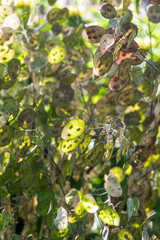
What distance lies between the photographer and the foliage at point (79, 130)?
631mm

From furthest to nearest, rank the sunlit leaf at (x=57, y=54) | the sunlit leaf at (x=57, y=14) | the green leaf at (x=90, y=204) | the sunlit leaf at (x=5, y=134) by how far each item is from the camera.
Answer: the sunlit leaf at (x=57, y=14) → the sunlit leaf at (x=57, y=54) → the sunlit leaf at (x=5, y=134) → the green leaf at (x=90, y=204)

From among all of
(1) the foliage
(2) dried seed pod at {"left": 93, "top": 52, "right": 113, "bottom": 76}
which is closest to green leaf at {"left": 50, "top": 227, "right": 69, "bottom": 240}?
(1) the foliage

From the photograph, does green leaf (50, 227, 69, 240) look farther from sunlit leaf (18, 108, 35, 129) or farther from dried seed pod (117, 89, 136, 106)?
dried seed pod (117, 89, 136, 106)

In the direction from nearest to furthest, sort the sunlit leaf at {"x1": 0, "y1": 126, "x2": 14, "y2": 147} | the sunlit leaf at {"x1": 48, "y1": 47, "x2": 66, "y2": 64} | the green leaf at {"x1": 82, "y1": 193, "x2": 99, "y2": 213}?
the green leaf at {"x1": 82, "y1": 193, "x2": 99, "y2": 213}
the sunlit leaf at {"x1": 0, "y1": 126, "x2": 14, "y2": 147}
the sunlit leaf at {"x1": 48, "y1": 47, "x2": 66, "y2": 64}

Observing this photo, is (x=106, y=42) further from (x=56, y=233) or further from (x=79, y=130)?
(x=56, y=233)

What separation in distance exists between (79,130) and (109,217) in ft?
0.55

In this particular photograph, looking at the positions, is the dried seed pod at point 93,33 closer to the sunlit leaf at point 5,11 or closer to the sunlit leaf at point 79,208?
the sunlit leaf at point 5,11

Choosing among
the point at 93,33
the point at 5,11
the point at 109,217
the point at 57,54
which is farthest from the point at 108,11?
the point at 109,217

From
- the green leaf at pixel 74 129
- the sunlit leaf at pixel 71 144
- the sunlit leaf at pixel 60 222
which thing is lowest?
the sunlit leaf at pixel 60 222

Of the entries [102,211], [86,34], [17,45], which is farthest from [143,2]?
[102,211]

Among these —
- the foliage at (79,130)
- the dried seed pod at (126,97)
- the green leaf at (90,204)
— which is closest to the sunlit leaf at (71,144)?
the foliage at (79,130)

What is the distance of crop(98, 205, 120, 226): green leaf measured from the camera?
0.60 metres

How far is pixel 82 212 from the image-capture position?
623mm

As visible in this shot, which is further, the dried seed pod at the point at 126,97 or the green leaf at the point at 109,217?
the dried seed pod at the point at 126,97
